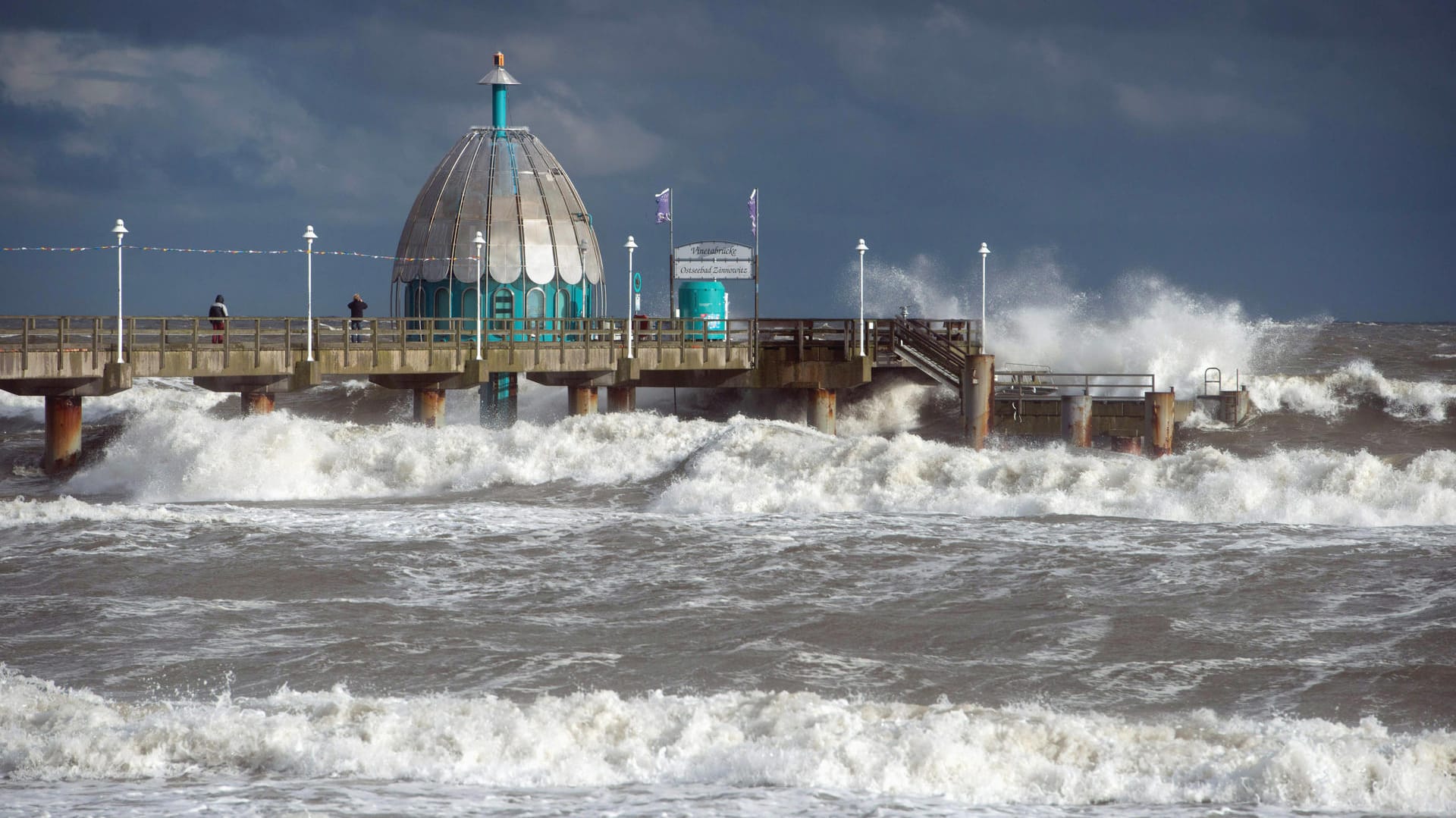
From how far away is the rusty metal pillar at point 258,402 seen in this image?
27.9m

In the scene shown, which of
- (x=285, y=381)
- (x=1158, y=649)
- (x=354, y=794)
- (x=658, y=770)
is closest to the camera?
(x=354, y=794)

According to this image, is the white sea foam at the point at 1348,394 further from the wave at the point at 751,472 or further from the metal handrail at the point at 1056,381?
the wave at the point at 751,472

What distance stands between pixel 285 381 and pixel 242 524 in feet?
35.1

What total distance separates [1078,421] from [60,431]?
20.2m

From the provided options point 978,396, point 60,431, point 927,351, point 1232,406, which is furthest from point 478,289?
point 1232,406

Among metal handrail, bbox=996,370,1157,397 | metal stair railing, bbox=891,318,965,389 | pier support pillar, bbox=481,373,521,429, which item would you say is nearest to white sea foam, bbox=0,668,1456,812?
metal handrail, bbox=996,370,1157,397

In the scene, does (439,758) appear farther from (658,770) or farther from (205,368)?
(205,368)

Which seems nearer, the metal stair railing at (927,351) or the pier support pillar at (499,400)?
the metal stair railing at (927,351)

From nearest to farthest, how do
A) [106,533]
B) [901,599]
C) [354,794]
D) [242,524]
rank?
[354,794] < [901,599] < [106,533] < [242,524]

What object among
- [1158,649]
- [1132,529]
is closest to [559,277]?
[1132,529]

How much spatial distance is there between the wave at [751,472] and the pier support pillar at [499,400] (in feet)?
25.9

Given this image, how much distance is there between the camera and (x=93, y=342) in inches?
1009

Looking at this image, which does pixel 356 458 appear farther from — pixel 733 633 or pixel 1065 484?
pixel 733 633

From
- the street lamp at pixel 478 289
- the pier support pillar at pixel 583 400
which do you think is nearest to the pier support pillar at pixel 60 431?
the street lamp at pixel 478 289
